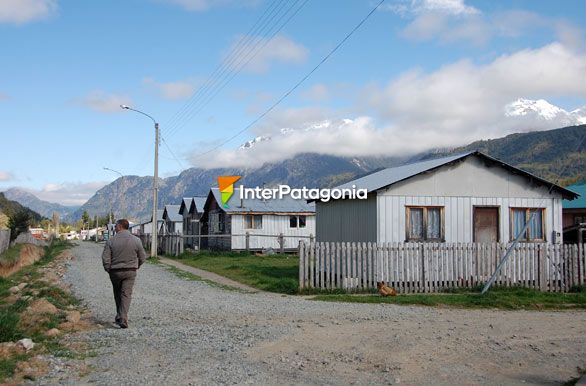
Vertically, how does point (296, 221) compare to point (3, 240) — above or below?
above

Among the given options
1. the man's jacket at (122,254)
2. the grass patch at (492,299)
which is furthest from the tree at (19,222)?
the man's jacket at (122,254)

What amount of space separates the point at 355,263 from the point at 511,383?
10050 mm

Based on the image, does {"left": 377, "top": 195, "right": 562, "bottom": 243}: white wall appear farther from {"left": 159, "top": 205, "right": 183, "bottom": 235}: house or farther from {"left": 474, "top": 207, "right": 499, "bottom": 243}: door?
{"left": 159, "top": 205, "right": 183, "bottom": 235}: house

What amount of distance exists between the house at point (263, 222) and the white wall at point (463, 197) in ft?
74.4

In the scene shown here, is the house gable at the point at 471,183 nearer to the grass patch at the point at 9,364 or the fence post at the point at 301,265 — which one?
the fence post at the point at 301,265

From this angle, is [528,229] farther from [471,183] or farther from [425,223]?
[425,223]

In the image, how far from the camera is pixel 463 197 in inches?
762

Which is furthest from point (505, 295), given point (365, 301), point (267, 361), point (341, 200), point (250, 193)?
point (250, 193)

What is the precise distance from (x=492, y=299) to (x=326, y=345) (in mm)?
7189

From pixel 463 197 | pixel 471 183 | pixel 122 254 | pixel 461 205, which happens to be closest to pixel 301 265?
pixel 461 205

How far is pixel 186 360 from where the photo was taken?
8375mm

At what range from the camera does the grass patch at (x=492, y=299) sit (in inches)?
586

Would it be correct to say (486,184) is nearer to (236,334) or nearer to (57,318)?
(236,334)

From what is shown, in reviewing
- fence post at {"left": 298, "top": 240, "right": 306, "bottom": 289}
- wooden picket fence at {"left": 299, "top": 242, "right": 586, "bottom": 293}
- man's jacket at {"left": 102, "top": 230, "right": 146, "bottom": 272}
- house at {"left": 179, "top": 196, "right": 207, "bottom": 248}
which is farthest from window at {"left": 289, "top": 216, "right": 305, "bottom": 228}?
man's jacket at {"left": 102, "top": 230, "right": 146, "bottom": 272}
